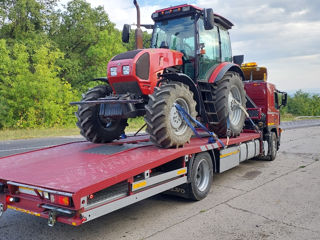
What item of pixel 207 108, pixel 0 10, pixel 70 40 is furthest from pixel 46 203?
pixel 70 40

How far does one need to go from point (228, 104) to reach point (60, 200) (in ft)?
16.1

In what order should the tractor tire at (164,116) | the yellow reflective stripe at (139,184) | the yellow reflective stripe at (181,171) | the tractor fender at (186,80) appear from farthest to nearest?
the tractor fender at (186,80) < the tractor tire at (164,116) < the yellow reflective stripe at (181,171) < the yellow reflective stripe at (139,184)

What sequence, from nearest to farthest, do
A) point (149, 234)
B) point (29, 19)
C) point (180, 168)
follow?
point (149, 234) → point (180, 168) → point (29, 19)

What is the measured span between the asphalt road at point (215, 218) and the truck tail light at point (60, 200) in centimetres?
90

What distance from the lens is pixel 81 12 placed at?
109 ft

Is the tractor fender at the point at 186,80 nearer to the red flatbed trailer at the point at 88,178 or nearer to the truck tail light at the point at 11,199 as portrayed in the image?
the red flatbed trailer at the point at 88,178

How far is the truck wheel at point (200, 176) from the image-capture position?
5352 millimetres

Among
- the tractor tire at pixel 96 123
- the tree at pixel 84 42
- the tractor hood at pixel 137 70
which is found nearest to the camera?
the tractor hood at pixel 137 70

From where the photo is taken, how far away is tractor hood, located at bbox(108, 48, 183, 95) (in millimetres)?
5848

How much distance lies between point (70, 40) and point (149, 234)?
31.9 m

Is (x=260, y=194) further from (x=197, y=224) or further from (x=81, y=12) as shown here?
(x=81, y=12)

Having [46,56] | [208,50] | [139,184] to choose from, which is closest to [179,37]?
[208,50]

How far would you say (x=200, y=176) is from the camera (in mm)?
5812

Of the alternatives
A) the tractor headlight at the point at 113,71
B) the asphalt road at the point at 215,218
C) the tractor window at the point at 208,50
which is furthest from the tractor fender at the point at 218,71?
the asphalt road at the point at 215,218
